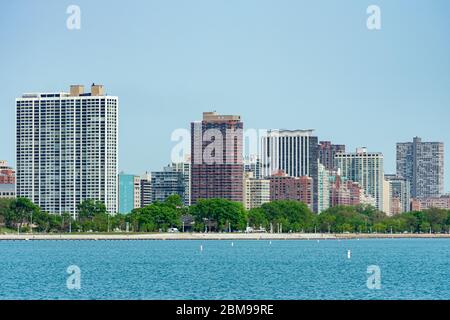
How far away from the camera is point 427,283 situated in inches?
1895

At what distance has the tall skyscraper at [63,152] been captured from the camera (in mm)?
184625

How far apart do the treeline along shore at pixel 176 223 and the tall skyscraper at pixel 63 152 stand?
6.28m

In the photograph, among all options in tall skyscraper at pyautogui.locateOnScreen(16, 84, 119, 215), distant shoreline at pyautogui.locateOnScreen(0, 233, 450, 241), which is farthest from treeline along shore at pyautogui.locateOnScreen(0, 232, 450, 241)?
tall skyscraper at pyautogui.locateOnScreen(16, 84, 119, 215)

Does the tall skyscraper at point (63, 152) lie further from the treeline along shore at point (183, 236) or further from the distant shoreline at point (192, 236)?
the distant shoreline at point (192, 236)

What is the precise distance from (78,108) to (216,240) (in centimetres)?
3986

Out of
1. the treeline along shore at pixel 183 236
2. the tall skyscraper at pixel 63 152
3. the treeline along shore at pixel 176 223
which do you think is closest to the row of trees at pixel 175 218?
the treeline along shore at pixel 176 223

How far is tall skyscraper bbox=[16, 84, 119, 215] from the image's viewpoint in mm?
184625

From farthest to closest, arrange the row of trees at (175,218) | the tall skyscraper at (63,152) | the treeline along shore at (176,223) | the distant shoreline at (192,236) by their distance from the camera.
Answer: the tall skyscraper at (63,152) → the row of trees at (175,218) → the treeline along shore at (176,223) → the distant shoreline at (192,236)

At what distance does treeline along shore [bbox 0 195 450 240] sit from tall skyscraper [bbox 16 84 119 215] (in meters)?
6.28

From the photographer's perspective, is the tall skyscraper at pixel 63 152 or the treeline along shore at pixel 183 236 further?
the tall skyscraper at pixel 63 152
